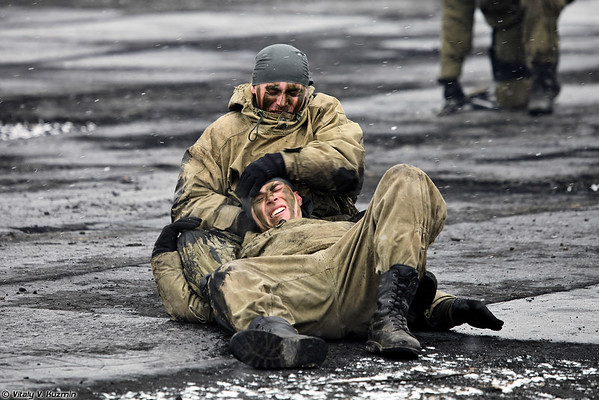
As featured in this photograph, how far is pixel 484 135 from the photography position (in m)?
11.9

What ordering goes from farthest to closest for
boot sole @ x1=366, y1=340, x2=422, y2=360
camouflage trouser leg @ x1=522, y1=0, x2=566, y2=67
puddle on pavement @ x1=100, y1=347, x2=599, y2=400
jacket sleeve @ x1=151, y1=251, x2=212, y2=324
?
camouflage trouser leg @ x1=522, y1=0, x2=566, y2=67
jacket sleeve @ x1=151, y1=251, x2=212, y2=324
boot sole @ x1=366, y1=340, x2=422, y2=360
puddle on pavement @ x1=100, y1=347, x2=599, y2=400

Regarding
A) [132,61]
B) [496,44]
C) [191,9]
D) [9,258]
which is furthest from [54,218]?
[191,9]

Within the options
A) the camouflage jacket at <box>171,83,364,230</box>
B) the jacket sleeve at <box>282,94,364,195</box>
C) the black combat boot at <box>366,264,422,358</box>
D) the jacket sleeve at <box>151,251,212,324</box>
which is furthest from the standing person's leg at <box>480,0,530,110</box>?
the black combat boot at <box>366,264,422,358</box>

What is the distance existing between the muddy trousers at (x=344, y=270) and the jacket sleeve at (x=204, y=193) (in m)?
0.45

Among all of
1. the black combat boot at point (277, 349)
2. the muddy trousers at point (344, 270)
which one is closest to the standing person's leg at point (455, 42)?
the muddy trousers at point (344, 270)

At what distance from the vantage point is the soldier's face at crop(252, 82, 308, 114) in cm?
557

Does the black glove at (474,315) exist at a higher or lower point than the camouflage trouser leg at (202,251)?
lower

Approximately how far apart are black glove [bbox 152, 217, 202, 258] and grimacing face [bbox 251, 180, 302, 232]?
273mm

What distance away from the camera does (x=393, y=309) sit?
478 cm

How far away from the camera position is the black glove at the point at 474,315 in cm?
511

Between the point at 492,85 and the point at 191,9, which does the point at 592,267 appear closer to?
the point at 492,85

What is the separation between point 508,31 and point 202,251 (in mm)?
8464

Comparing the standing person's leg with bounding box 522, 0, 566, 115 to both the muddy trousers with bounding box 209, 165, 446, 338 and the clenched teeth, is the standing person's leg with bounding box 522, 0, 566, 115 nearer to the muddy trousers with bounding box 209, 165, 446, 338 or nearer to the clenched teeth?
the clenched teeth

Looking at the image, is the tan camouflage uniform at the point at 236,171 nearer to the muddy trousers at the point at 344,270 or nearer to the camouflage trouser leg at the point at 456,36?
the muddy trousers at the point at 344,270
